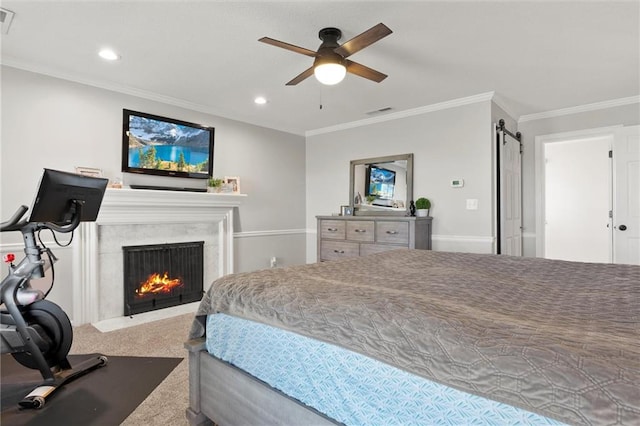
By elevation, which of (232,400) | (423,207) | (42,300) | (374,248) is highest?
(423,207)

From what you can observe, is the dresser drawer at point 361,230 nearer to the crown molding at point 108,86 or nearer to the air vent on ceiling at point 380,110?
the air vent on ceiling at point 380,110

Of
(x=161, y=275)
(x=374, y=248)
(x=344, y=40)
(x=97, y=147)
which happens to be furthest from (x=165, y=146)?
(x=374, y=248)

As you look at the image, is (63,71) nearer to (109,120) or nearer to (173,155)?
(109,120)

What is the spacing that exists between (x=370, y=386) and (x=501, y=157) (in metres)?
3.74

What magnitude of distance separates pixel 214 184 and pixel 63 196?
2.17 m

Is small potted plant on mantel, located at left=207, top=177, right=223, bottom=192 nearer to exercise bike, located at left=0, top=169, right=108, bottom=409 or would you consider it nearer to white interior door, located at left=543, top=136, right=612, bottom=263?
exercise bike, located at left=0, top=169, right=108, bottom=409

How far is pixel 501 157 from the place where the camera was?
3965mm

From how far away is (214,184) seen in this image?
4305 millimetres

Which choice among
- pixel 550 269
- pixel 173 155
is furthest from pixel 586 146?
pixel 173 155

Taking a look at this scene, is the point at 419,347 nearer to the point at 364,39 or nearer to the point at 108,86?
the point at 364,39

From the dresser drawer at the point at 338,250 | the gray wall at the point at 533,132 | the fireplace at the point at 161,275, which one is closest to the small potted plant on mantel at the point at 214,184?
the fireplace at the point at 161,275

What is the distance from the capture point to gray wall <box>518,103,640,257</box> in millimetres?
4172

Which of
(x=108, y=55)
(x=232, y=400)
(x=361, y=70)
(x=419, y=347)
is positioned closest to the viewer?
(x=419, y=347)

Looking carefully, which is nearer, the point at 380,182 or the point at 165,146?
the point at 165,146
